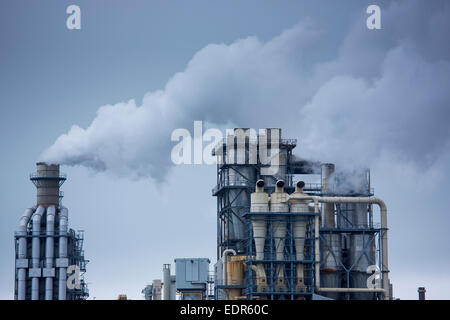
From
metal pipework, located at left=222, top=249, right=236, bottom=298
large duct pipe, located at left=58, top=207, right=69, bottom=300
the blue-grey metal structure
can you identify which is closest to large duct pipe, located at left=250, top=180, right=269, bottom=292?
metal pipework, located at left=222, top=249, right=236, bottom=298

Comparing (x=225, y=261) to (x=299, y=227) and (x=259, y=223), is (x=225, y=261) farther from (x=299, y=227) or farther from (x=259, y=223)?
(x=299, y=227)

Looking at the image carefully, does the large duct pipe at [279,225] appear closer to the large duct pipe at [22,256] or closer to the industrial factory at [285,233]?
the industrial factory at [285,233]

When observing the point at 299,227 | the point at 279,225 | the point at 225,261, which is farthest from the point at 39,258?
the point at 299,227

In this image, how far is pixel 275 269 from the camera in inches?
3342

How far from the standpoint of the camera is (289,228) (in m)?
85.3

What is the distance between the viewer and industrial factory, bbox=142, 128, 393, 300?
278ft

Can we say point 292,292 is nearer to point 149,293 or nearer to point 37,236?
point 37,236

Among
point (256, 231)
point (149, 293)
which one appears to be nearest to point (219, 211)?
point (256, 231)

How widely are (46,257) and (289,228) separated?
941 inches

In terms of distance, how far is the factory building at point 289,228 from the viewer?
8481 centimetres

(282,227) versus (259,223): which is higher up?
(259,223)

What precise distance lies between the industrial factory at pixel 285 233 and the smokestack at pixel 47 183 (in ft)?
47.2

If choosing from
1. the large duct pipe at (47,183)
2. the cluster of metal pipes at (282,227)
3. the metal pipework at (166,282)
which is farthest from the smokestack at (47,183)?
the cluster of metal pipes at (282,227)
